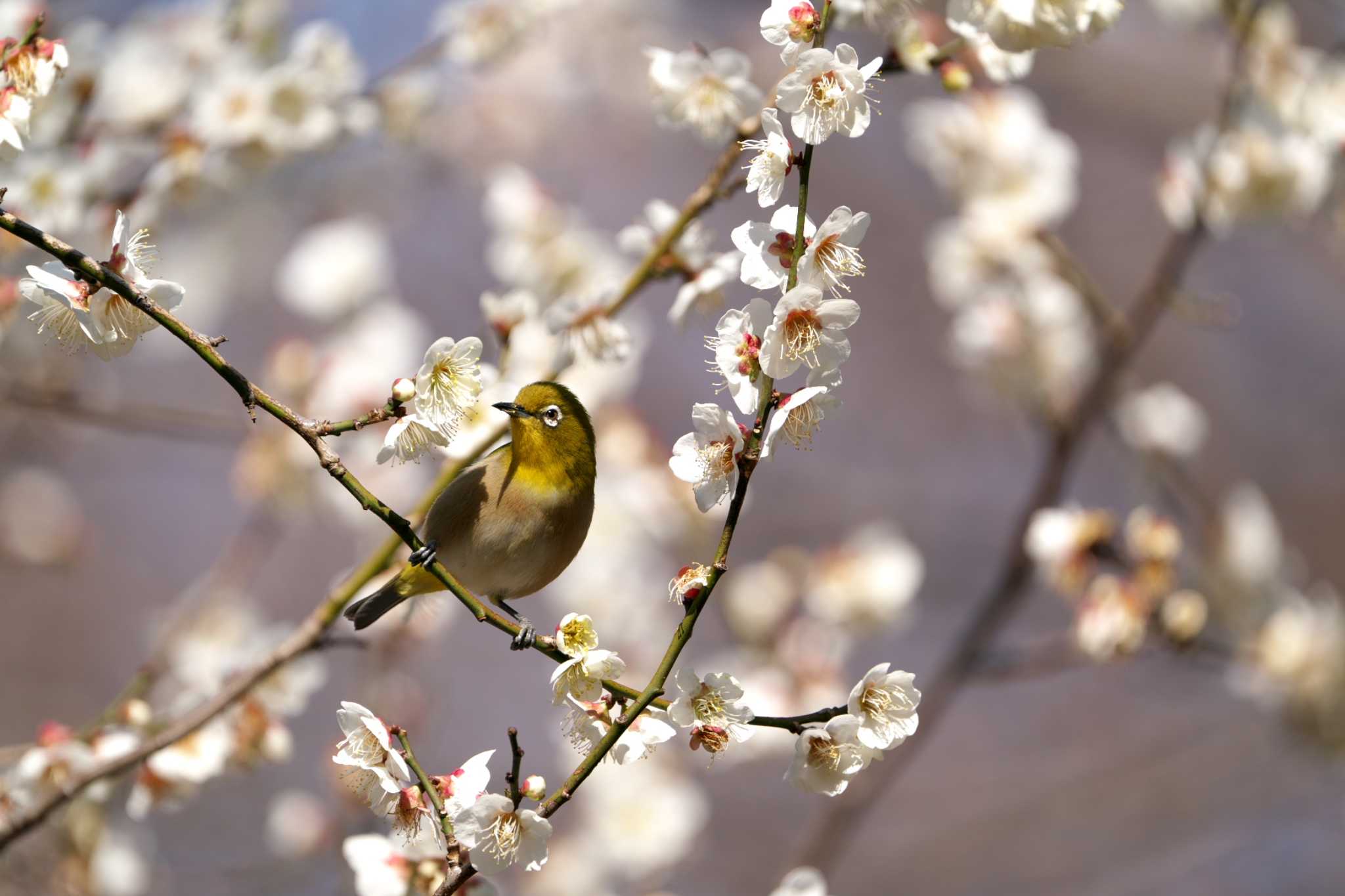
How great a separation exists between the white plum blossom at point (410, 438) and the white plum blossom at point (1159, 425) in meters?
2.31

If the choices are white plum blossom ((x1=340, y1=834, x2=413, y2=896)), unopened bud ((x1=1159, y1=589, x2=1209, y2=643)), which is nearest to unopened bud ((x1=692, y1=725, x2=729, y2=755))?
white plum blossom ((x1=340, y1=834, x2=413, y2=896))

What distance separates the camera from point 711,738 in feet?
3.15

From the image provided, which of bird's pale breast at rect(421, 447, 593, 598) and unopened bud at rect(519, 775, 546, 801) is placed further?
bird's pale breast at rect(421, 447, 593, 598)

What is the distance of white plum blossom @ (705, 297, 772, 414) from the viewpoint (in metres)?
0.93

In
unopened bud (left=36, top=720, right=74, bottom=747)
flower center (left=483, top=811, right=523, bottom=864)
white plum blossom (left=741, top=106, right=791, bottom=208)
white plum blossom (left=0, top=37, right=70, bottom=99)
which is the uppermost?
white plum blossom (left=0, top=37, right=70, bottom=99)

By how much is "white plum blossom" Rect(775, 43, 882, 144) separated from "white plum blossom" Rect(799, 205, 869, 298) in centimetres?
7

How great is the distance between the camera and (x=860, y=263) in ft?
3.10

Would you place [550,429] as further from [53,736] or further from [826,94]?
[53,736]

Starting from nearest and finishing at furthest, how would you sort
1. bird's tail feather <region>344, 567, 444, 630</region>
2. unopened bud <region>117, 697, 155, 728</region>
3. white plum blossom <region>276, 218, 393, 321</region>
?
bird's tail feather <region>344, 567, 444, 630</region>
unopened bud <region>117, 697, 155, 728</region>
white plum blossom <region>276, 218, 393, 321</region>

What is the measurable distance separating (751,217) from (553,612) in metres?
2.79

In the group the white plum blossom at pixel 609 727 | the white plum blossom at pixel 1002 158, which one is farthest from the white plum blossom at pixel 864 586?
the white plum blossom at pixel 609 727

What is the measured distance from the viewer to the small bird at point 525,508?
4.06 ft

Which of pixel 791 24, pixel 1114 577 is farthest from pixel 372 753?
pixel 1114 577

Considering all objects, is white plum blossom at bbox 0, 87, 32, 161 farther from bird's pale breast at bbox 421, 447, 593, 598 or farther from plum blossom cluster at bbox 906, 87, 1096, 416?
plum blossom cluster at bbox 906, 87, 1096, 416
